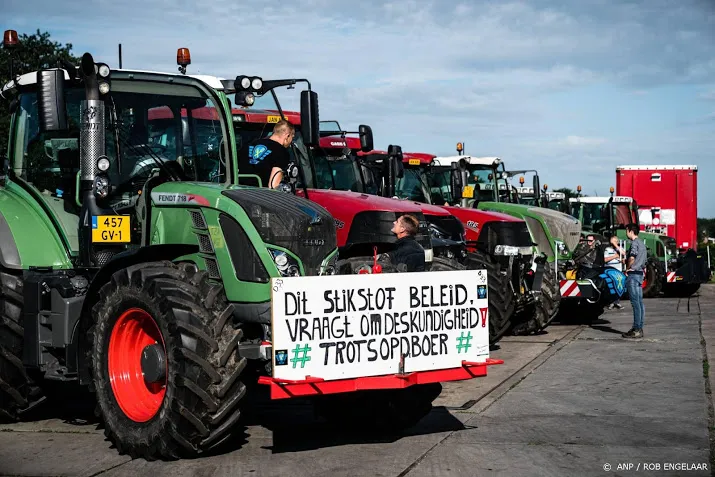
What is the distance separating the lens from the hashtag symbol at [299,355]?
6.29 meters

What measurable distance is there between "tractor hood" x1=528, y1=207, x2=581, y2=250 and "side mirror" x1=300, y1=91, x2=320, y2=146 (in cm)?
913

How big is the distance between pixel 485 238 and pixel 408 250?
706 cm

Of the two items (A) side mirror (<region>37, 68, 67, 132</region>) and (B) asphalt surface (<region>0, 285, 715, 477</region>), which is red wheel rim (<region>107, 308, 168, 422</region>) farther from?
(A) side mirror (<region>37, 68, 67, 132</region>)

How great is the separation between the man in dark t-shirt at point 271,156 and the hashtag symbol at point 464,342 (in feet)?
7.89

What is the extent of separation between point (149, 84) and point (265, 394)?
135 inches

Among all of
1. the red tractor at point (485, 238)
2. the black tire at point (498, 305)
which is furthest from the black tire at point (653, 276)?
the black tire at point (498, 305)

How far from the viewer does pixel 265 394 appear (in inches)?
387

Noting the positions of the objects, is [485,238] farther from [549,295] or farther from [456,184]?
[456,184]

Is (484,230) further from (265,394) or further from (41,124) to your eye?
(41,124)

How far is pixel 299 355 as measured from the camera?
6.31 meters

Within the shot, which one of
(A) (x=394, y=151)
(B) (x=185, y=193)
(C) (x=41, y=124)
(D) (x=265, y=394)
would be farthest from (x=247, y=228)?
(A) (x=394, y=151)

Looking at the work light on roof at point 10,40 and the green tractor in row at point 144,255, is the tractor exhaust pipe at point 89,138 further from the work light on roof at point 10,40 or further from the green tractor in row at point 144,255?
the work light on roof at point 10,40

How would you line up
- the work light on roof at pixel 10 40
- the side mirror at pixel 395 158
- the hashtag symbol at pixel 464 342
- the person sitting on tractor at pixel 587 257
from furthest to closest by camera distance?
the person sitting on tractor at pixel 587 257 < the side mirror at pixel 395 158 < the work light on roof at pixel 10 40 < the hashtag symbol at pixel 464 342

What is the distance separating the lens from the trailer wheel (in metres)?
6.31
